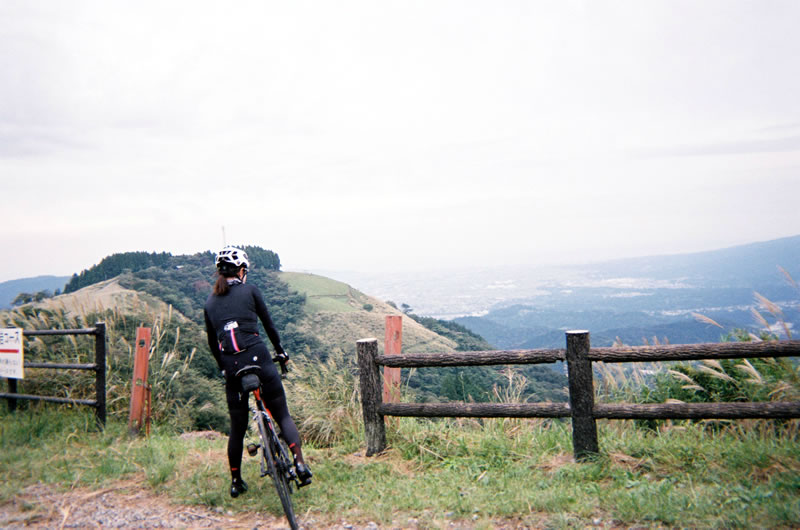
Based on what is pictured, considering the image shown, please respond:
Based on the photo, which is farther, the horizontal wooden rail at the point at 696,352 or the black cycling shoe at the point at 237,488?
the black cycling shoe at the point at 237,488

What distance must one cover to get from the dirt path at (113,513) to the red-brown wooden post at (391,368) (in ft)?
6.76

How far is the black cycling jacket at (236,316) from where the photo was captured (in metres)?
4.45

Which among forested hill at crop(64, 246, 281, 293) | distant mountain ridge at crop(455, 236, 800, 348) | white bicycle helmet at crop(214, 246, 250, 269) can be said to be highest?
forested hill at crop(64, 246, 281, 293)

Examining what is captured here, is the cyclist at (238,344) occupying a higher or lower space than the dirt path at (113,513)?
higher

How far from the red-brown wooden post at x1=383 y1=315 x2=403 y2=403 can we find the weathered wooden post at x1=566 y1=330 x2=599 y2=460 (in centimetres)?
195

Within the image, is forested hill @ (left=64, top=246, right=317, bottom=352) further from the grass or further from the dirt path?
the dirt path

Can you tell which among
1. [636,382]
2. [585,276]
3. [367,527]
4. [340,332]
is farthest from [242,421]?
[585,276]

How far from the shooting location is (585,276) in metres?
114

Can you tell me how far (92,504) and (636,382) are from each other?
6120 millimetres

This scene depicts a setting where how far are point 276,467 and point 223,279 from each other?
5.30ft

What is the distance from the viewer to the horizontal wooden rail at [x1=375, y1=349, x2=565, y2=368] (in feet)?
16.4

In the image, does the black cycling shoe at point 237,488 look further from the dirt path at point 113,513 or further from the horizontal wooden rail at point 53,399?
the horizontal wooden rail at point 53,399

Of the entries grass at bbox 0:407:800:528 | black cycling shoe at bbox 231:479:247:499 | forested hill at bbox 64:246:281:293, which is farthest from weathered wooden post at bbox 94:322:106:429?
forested hill at bbox 64:246:281:293

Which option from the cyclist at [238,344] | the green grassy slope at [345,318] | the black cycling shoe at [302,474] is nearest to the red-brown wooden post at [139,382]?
the cyclist at [238,344]
